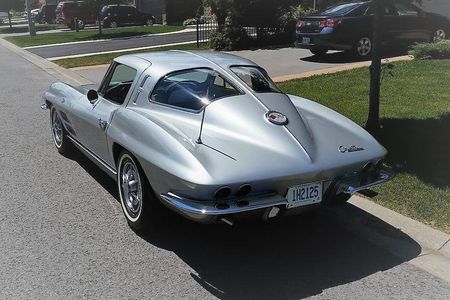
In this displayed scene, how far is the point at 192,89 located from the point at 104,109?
1051 mm

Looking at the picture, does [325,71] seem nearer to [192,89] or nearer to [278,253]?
[192,89]

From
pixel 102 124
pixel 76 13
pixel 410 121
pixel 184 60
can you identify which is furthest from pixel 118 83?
pixel 76 13

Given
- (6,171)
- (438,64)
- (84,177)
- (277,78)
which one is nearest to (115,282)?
(84,177)

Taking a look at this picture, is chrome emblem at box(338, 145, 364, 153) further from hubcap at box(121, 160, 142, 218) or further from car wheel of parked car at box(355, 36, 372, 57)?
car wheel of parked car at box(355, 36, 372, 57)

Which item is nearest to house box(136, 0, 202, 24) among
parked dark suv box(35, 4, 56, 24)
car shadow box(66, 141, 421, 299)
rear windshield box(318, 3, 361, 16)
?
parked dark suv box(35, 4, 56, 24)

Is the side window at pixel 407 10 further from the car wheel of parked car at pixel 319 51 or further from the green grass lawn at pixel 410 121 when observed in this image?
the green grass lawn at pixel 410 121

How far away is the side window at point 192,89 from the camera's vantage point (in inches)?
163

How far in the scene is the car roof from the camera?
4.47 meters

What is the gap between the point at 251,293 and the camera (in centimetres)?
338

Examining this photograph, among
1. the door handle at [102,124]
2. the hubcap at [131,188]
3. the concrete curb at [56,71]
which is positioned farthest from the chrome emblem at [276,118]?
the concrete curb at [56,71]

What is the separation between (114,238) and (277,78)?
8.00 metres

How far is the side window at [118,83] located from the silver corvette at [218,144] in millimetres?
16

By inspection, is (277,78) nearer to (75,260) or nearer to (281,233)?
(281,233)

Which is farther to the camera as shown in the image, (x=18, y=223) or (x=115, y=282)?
(x=18, y=223)
